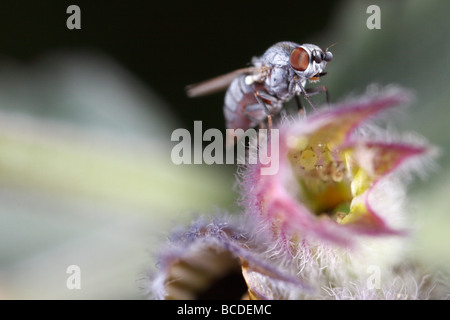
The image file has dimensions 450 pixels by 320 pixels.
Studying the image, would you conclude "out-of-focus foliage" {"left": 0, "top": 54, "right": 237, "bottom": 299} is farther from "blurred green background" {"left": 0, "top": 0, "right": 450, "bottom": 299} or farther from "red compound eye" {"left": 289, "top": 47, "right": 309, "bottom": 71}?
"red compound eye" {"left": 289, "top": 47, "right": 309, "bottom": 71}

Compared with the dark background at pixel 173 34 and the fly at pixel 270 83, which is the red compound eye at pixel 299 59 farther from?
the dark background at pixel 173 34

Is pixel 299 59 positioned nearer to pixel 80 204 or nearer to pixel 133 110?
pixel 80 204

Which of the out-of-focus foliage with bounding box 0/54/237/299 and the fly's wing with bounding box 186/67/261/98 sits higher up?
the fly's wing with bounding box 186/67/261/98

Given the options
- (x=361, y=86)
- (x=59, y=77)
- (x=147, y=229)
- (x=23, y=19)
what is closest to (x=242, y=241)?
(x=147, y=229)

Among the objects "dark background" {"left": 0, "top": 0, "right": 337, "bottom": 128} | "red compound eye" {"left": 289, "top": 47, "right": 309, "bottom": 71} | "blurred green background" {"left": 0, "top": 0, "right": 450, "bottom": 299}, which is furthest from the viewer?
"dark background" {"left": 0, "top": 0, "right": 337, "bottom": 128}

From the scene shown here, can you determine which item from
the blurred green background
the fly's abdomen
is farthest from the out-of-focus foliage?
the fly's abdomen
